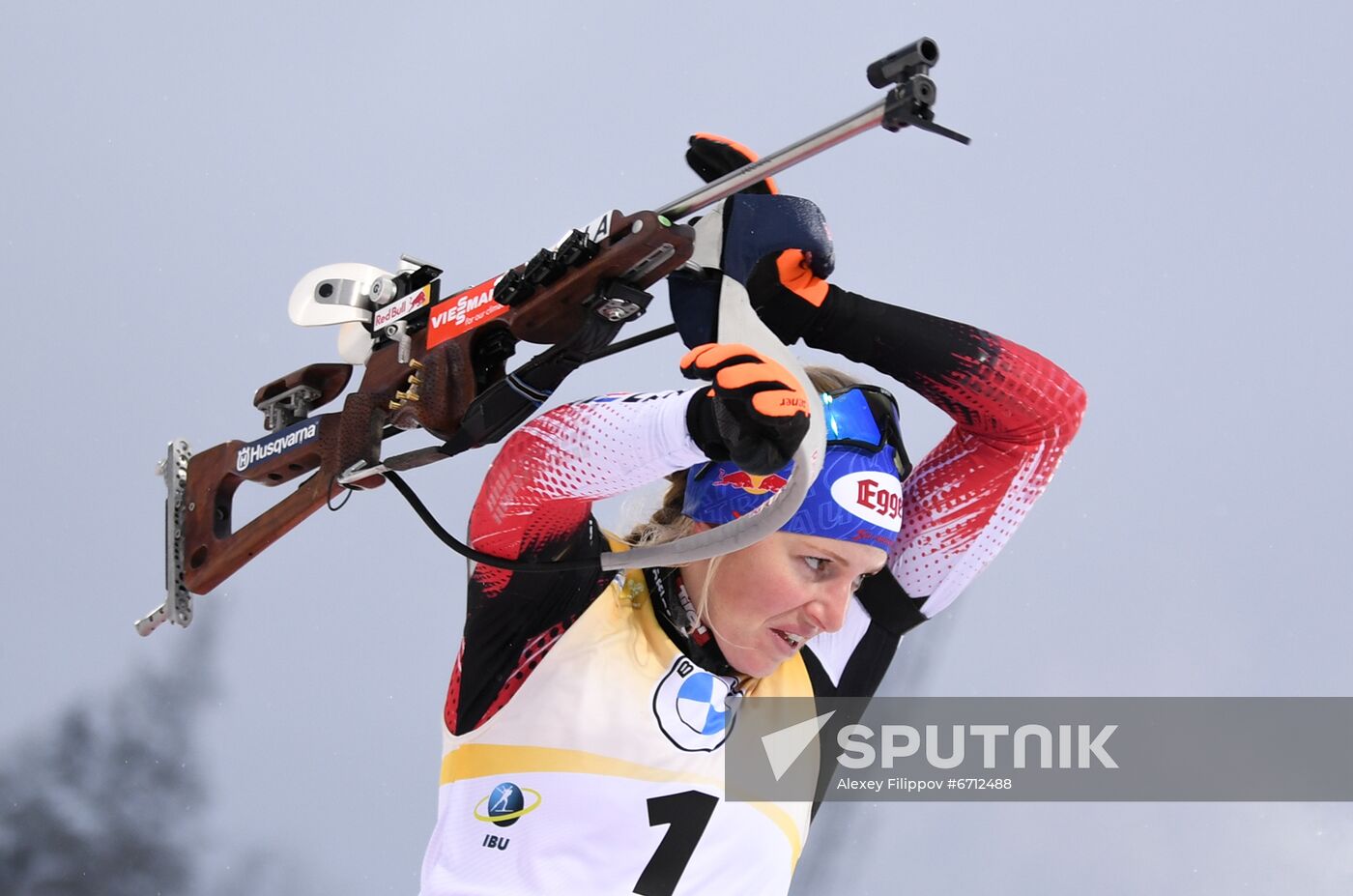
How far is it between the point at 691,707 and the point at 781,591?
156 millimetres

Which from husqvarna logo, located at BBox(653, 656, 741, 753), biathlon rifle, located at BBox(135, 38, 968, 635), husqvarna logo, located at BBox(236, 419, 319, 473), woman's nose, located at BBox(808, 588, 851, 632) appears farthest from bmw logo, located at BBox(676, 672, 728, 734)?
husqvarna logo, located at BBox(236, 419, 319, 473)

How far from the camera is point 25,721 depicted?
267cm

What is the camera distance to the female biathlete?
1417mm

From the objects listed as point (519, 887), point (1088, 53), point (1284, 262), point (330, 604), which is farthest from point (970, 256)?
point (519, 887)

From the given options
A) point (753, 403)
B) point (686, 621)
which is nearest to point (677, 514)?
point (686, 621)

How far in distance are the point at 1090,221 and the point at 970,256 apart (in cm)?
26

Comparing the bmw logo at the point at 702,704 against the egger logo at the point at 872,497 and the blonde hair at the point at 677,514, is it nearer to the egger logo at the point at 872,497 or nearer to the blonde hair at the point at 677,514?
the blonde hair at the point at 677,514

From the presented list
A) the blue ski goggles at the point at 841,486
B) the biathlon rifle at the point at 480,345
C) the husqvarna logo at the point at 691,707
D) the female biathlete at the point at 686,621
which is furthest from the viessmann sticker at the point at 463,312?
the husqvarna logo at the point at 691,707

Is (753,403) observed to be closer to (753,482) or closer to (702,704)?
(753,482)

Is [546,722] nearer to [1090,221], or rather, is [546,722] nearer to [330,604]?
[330,604]

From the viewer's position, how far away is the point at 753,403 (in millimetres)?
1090

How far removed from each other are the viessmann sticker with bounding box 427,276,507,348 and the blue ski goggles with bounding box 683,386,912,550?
1.05 ft

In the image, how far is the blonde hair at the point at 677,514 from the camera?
155 centimetres

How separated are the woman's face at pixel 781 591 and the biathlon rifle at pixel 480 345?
0.21 m
